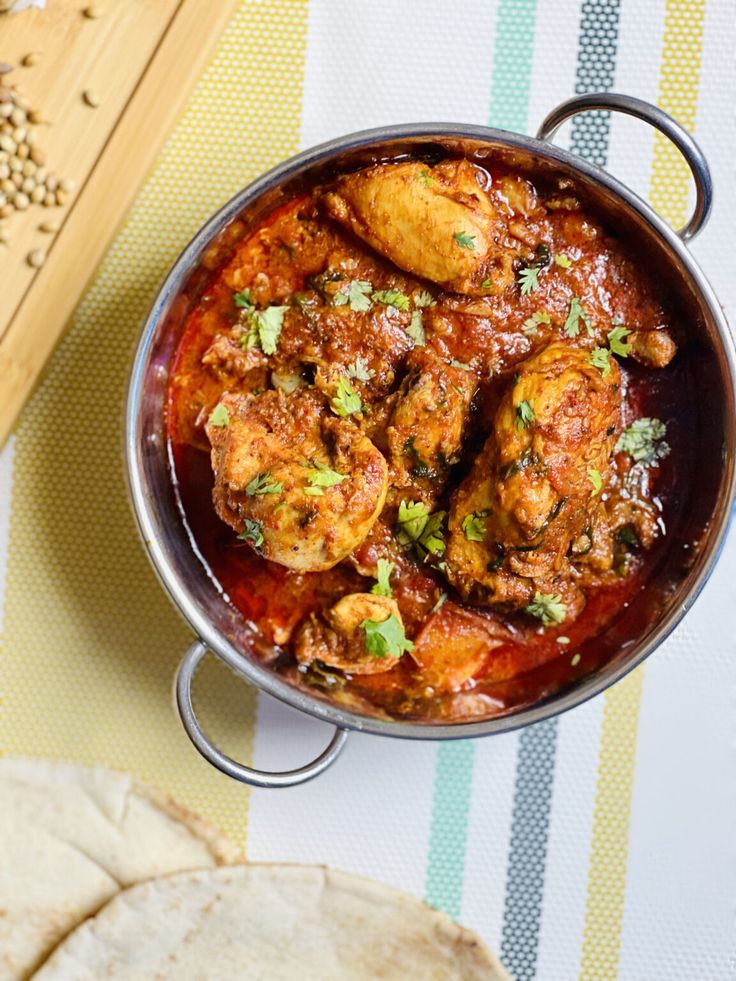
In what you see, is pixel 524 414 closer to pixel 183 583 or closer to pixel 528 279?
Result: pixel 528 279

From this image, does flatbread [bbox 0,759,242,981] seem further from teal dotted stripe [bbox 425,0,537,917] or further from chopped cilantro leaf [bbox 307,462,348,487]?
chopped cilantro leaf [bbox 307,462,348,487]

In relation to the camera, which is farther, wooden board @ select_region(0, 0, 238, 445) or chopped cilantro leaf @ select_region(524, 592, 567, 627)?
wooden board @ select_region(0, 0, 238, 445)

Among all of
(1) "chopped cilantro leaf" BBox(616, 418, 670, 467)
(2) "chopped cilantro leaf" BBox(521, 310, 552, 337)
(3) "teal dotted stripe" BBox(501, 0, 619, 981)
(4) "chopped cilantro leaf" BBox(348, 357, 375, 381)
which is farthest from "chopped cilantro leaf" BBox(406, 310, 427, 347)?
(3) "teal dotted stripe" BBox(501, 0, 619, 981)

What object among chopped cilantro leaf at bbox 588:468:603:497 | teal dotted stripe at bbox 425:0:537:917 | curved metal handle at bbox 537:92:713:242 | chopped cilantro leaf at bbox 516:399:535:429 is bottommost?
teal dotted stripe at bbox 425:0:537:917

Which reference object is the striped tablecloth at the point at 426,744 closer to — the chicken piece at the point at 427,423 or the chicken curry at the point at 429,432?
the chicken curry at the point at 429,432

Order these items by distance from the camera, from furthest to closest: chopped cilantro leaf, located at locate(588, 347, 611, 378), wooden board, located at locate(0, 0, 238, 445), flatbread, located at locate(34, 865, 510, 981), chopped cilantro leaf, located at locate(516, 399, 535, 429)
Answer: flatbread, located at locate(34, 865, 510, 981) < wooden board, located at locate(0, 0, 238, 445) < chopped cilantro leaf, located at locate(588, 347, 611, 378) < chopped cilantro leaf, located at locate(516, 399, 535, 429)

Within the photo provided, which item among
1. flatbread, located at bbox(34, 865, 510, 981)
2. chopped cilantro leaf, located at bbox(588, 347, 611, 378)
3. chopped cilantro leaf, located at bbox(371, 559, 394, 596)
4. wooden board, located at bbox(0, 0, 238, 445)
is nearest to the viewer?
chopped cilantro leaf, located at bbox(588, 347, 611, 378)

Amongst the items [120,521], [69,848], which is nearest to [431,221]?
[120,521]
